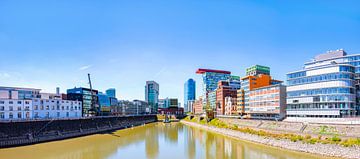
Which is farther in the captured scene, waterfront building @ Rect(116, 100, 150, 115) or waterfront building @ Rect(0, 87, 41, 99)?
waterfront building @ Rect(116, 100, 150, 115)

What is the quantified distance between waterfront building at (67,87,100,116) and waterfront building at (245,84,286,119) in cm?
6038

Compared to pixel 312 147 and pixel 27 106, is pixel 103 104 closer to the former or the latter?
pixel 27 106

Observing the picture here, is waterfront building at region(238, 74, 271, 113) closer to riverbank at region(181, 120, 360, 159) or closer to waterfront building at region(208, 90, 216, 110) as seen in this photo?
riverbank at region(181, 120, 360, 159)

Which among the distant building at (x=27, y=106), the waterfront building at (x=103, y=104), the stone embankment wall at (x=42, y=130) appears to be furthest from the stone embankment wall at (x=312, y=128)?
the waterfront building at (x=103, y=104)

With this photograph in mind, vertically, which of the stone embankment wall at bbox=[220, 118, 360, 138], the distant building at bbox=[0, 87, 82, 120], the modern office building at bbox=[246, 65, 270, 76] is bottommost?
the stone embankment wall at bbox=[220, 118, 360, 138]

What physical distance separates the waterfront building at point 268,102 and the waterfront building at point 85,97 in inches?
2377

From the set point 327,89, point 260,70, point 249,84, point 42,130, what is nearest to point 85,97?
point 42,130

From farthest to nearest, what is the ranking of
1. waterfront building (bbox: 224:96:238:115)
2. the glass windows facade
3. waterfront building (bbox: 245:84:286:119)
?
waterfront building (bbox: 224:96:238:115), waterfront building (bbox: 245:84:286:119), the glass windows facade

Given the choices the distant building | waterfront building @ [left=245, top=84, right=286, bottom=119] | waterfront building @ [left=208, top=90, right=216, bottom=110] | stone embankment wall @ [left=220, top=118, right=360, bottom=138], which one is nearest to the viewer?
stone embankment wall @ [left=220, top=118, right=360, bottom=138]

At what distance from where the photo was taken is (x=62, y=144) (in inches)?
1837

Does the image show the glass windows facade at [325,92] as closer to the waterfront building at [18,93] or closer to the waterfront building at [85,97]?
the waterfront building at [18,93]

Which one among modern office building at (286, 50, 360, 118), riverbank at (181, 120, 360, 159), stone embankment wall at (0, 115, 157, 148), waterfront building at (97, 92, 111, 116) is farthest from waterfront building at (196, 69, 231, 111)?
riverbank at (181, 120, 360, 159)

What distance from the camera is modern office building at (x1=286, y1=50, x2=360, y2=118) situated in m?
44.9

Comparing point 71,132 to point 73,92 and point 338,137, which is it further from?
point 338,137
